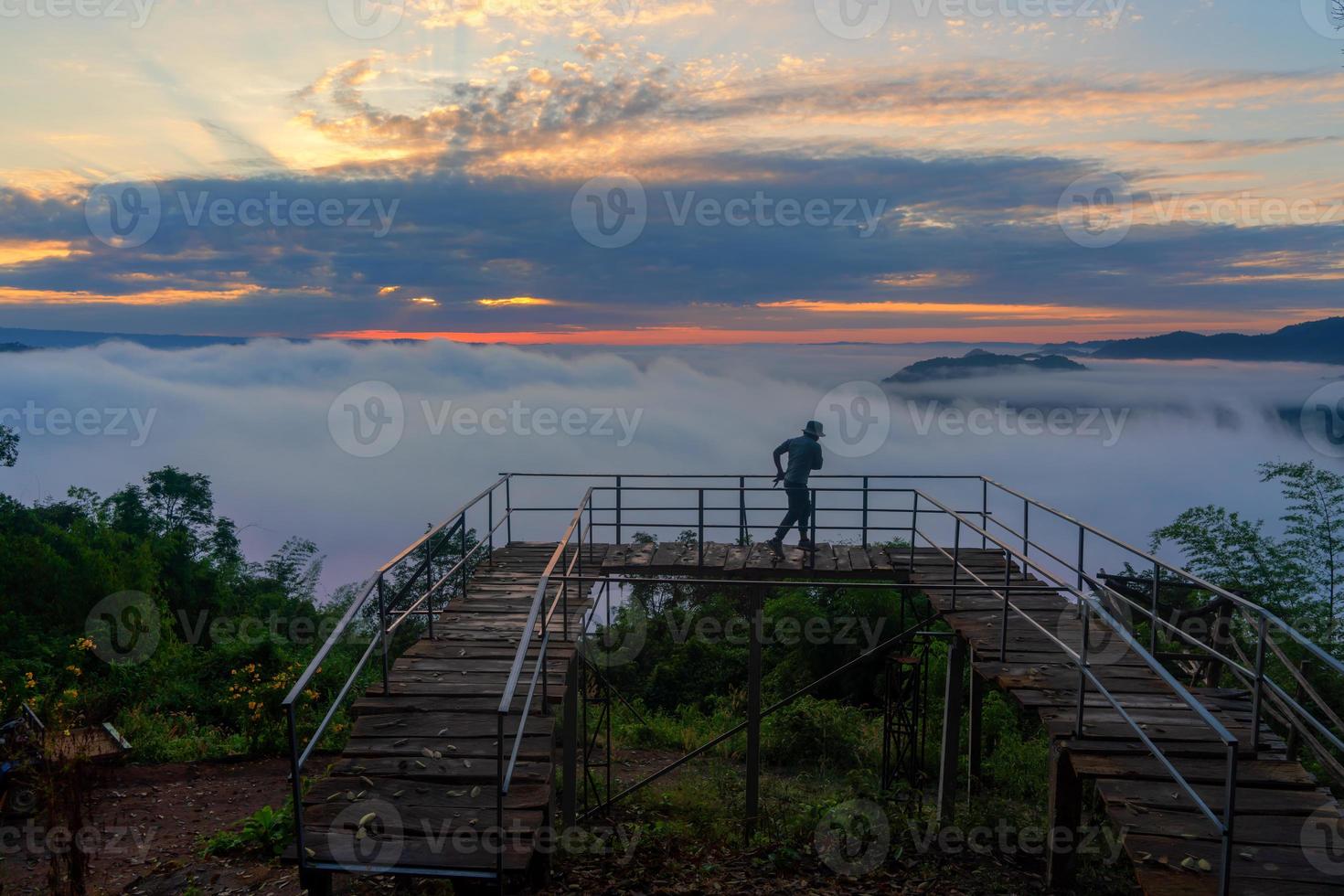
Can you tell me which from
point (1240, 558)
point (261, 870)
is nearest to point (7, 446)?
point (261, 870)

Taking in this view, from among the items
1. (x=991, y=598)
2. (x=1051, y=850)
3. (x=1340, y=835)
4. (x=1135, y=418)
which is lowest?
(x=1051, y=850)

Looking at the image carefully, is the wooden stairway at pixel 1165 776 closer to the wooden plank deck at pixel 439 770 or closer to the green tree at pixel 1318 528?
the wooden plank deck at pixel 439 770

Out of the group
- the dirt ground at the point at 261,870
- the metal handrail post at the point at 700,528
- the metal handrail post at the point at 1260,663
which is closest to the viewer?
the metal handrail post at the point at 1260,663

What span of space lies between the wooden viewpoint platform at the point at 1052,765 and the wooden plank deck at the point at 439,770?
0.01 metres

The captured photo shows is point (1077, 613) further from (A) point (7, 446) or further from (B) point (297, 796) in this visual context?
→ (A) point (7, 446)

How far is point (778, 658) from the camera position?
2405 cm

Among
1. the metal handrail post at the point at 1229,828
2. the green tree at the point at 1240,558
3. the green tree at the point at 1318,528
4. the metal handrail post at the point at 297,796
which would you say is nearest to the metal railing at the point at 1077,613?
the metal handrail post at the point at 1229,828

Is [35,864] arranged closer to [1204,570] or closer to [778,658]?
[778,658]

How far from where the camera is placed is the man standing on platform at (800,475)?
13.7 meters

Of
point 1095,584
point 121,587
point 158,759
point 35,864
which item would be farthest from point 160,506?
point 1095,584

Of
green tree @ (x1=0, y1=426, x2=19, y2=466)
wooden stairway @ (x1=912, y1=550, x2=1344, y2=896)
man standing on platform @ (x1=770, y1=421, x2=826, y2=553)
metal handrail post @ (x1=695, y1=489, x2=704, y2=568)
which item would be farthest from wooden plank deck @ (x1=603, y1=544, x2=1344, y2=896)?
green tree @ (x1=0, y1=426, x2=19, y2=466)

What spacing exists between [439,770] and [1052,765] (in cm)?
514

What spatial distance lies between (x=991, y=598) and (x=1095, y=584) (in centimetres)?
304

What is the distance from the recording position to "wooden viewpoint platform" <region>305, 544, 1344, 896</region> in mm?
5969
